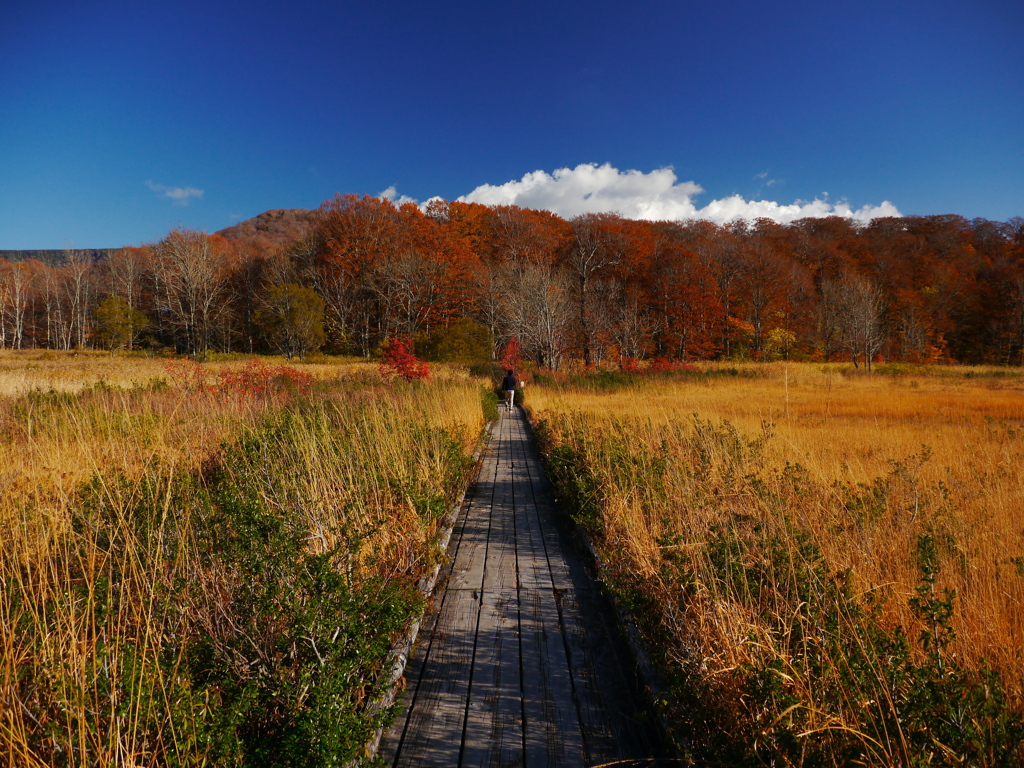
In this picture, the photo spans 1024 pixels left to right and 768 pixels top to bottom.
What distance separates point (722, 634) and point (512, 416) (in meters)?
12.2

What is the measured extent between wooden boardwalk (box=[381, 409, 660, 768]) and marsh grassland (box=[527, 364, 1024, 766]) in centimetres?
30

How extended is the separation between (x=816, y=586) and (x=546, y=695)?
5.60 feet

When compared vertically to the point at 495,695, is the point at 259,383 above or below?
above

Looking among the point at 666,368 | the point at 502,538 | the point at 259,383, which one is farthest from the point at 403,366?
the point at 666,368

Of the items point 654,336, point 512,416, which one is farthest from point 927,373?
point 512,416

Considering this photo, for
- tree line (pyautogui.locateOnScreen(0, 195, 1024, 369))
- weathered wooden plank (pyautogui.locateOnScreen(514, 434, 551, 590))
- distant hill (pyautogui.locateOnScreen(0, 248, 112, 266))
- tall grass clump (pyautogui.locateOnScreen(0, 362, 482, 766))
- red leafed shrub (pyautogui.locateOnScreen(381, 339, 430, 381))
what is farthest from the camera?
distant hill (pyautogui.locateOnScreen(0, 248, 112, 266))

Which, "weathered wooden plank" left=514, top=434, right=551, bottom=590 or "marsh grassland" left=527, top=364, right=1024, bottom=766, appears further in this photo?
"weathered wooden plank" left=514, top=434, right=551, bottom=590

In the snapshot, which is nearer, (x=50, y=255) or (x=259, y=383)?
(x=259, y=383)

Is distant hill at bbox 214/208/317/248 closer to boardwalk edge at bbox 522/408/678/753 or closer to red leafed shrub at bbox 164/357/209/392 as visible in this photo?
red leafed shrub at bbox 164/357/209/392

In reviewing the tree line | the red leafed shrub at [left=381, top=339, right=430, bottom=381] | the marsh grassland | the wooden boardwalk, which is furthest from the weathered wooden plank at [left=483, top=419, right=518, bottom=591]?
the tree line

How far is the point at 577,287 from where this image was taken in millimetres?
36656

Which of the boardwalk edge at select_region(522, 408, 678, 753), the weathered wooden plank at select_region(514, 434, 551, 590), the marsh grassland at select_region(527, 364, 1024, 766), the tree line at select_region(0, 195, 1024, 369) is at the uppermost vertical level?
the tree line at select_region(0, 195, 1024, 369)

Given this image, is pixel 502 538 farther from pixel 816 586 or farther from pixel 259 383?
pixel 259 383

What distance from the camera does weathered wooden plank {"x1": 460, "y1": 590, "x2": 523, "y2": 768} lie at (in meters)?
2.29
